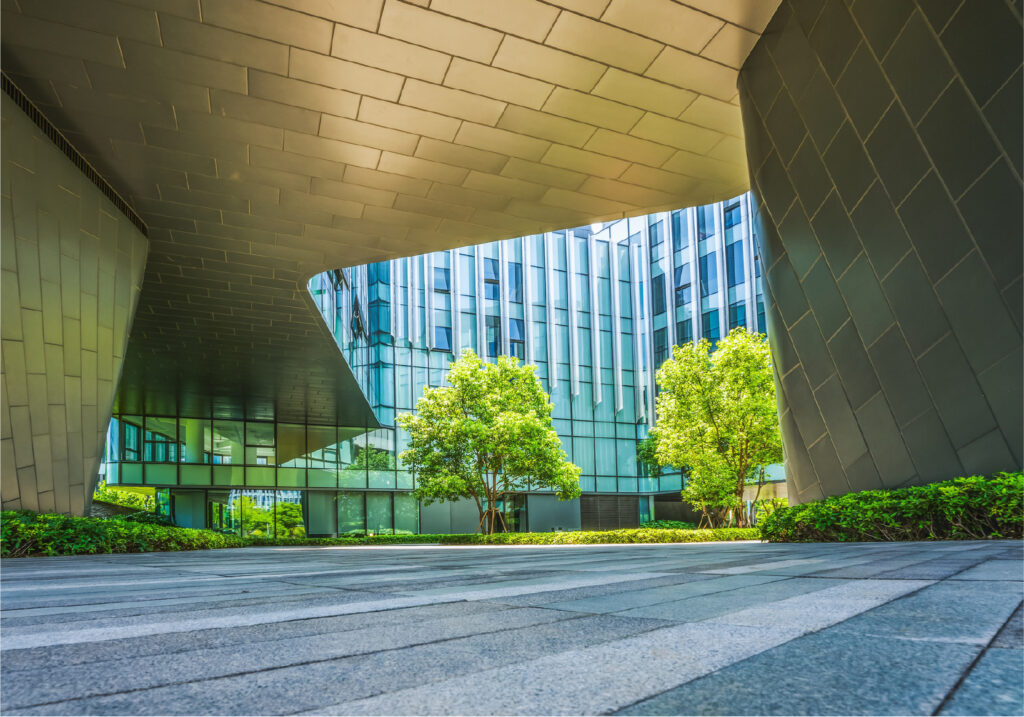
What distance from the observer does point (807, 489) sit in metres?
12.1

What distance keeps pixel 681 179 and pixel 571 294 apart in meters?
29.7

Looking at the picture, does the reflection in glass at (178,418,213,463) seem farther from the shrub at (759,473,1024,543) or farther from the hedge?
the shrub at (759,473,1024,543)

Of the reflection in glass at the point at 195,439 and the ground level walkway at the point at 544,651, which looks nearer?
the ground level walkway at the point at 544,651

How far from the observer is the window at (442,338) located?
40.9m

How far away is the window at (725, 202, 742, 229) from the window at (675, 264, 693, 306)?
12.9 ft

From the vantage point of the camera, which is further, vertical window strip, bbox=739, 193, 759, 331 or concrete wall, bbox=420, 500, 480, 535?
vertical window strip, bbox=739, 193, 759, 331

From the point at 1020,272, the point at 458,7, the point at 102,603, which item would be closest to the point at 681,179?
the point at 458,7

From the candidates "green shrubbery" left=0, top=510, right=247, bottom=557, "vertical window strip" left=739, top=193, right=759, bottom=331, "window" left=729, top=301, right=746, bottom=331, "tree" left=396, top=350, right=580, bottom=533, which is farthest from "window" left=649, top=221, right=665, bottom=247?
"green shrubbery" left=0, top=510, right=247, bottom=557

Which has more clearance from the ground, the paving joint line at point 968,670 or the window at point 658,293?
the window at point 658,293

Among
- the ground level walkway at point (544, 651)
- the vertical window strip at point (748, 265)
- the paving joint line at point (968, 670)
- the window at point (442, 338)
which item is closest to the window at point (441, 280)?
the window at point (442, 338)

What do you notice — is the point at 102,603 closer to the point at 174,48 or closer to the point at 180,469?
the point at 174,48

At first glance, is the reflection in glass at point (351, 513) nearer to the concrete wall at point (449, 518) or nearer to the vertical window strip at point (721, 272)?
the concrete wall at point (449, 518)

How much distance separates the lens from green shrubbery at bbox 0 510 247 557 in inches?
471

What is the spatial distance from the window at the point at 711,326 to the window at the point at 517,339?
1146cm
